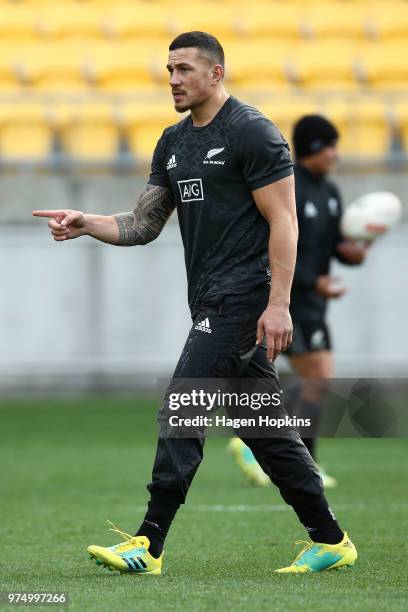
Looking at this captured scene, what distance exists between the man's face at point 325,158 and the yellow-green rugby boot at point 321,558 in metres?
3.89

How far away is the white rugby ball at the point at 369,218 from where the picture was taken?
931cm

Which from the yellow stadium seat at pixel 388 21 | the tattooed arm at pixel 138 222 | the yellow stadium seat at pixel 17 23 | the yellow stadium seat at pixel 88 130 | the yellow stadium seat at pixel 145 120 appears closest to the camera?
the tattooed arm at pixel 138 222

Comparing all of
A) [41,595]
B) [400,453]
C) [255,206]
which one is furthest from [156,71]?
[41,595]

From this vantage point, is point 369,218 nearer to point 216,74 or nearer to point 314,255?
point 314,255

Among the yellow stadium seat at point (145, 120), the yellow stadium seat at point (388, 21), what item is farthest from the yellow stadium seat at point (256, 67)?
the yellow stadium seat at point (145, 120)

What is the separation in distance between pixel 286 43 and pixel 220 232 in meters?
11.9

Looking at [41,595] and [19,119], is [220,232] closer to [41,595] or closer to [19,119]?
[41,595]

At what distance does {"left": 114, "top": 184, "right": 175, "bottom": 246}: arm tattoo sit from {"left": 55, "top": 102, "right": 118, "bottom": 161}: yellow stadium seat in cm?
821

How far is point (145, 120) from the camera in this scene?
14.2 metres

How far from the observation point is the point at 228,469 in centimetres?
1016

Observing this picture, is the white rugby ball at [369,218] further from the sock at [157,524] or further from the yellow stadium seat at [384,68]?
the yellow stadium seat at [384,68]

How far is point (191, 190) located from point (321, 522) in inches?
58.8

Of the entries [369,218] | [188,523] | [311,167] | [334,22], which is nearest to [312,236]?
[311,167]

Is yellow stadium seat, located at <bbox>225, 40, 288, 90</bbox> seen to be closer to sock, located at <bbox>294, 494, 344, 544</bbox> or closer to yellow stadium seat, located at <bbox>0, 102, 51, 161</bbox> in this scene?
yellow stadium seat, located at <bbox>0, 102, 51, 161</bbox>
